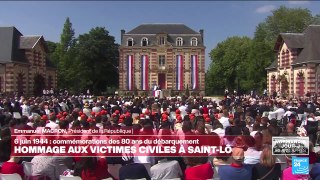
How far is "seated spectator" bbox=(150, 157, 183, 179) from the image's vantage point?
26.6 ft

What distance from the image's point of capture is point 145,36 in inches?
2584

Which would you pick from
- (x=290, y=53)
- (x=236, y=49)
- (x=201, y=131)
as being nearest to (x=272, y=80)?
(x=290, y=53)

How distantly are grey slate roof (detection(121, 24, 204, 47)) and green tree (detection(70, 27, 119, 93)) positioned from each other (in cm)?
564

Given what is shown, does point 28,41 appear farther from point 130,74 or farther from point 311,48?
point 311,48

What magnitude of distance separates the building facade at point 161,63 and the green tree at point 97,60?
554cm

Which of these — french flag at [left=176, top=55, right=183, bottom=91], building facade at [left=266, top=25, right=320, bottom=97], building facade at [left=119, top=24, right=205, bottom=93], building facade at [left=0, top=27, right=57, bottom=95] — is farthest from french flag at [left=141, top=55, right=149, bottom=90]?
building facade at [left=266, top=25, right=320, bottom=97]

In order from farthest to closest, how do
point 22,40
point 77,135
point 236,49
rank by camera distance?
1. point 236,49
2. point 22,40
3. point 77,135

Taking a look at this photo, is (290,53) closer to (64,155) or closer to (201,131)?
(201,131)

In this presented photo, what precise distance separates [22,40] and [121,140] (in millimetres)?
39744

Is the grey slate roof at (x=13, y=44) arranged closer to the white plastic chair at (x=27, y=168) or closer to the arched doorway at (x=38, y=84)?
the arched doorway at (x=38, y=84)

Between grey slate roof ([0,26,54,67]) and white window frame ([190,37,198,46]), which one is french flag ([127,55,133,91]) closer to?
white window frame ([190,37,198,46])

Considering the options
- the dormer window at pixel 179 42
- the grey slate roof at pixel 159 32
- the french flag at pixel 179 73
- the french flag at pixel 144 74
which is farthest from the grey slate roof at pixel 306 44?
the french flag at pixel 144 74

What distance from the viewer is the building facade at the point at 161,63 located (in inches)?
2542

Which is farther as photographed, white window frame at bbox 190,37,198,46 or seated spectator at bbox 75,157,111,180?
white window frame at bbox 190,37,198,46
